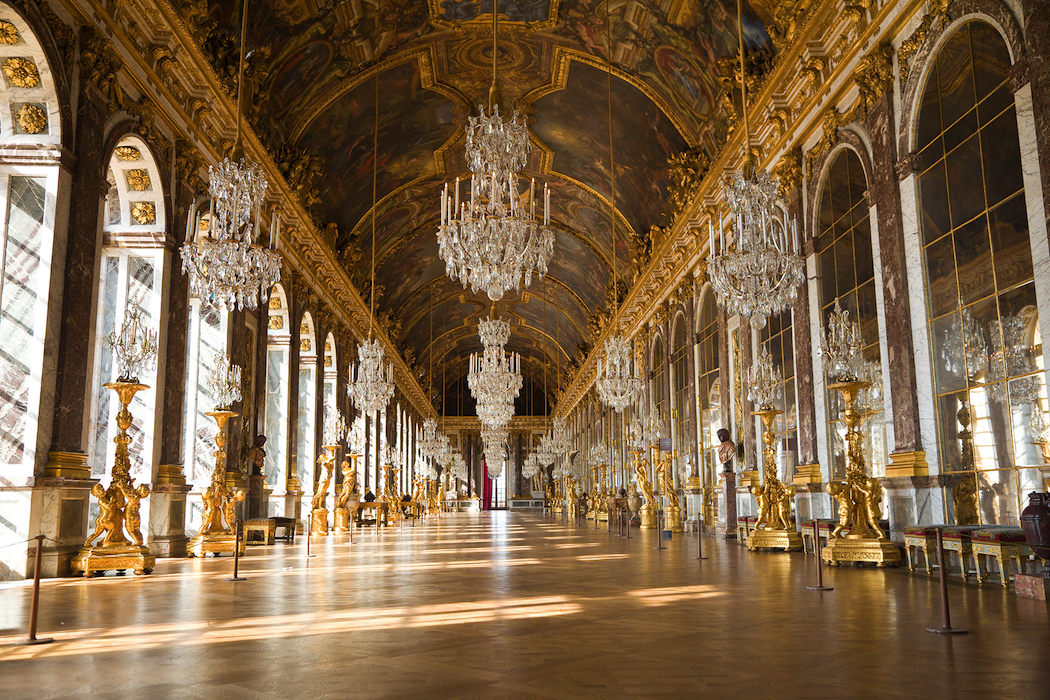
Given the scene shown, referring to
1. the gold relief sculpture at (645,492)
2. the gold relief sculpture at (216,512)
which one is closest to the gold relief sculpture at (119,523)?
the gold relief sculpture at (216,512)

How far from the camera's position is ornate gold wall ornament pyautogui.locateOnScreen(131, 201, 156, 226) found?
36.2ft

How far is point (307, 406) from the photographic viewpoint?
21281mm

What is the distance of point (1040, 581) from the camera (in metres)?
5.85

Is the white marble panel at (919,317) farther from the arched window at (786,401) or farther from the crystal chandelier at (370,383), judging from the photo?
the crystal chandelier at (370,383)

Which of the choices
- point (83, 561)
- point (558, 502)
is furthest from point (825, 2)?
point (558, 502)

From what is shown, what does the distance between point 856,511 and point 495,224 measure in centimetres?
521


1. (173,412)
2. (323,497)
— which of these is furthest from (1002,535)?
(323,497)

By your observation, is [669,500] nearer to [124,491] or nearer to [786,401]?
[786,401]

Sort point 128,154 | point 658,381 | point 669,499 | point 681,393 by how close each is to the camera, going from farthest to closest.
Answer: point 658,381, point 681,393, point 669,499, point 128,154

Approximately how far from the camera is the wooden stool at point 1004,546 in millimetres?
6406

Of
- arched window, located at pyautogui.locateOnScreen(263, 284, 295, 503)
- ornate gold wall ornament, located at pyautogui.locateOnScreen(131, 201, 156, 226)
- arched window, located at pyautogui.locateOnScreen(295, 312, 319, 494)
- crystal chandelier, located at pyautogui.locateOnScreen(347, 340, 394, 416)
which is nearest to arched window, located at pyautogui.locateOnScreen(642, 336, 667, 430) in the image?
crystal chandelier, located at pyautogui.locateOnScreen(347, 340, 394, 416)

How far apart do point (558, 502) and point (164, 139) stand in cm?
3220

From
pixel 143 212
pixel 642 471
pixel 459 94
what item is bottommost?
pixel 642 471

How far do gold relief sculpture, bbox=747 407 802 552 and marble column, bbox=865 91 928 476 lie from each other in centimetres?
232
